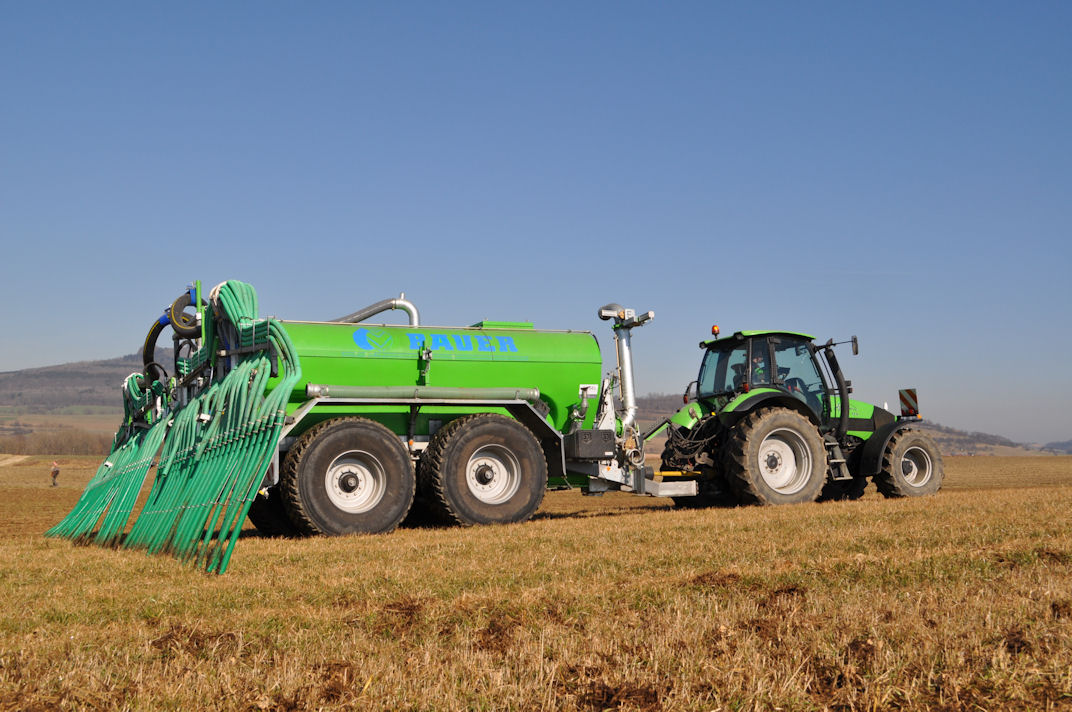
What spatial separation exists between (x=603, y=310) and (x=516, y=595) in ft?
24.4

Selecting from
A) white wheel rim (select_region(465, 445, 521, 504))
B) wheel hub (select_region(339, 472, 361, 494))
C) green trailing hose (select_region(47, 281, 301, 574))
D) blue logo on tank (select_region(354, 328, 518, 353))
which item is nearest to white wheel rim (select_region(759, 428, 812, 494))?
white wheel rim (select_region(465, 445, 521, 504))

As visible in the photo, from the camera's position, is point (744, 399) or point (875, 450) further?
point (875, 450)

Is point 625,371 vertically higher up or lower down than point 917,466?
higher up

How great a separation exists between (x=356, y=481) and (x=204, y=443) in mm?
1643

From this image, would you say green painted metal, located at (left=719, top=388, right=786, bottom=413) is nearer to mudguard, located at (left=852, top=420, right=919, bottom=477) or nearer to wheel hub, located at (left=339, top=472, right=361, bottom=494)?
mudguard, located at (left=852, top=420, right=919, bottom=477)


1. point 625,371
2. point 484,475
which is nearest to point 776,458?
point 625,371

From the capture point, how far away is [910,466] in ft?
45.8

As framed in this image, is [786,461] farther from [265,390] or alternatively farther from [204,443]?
[204,443]

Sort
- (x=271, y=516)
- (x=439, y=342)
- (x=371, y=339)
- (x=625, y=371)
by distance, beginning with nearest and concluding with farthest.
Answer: (x=371, y=339) → (x=439, y=342) → (x=271, y=516) → (x=625, y=371)

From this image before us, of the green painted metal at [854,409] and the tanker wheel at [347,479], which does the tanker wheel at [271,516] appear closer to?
the tanker wheel at [347,479]

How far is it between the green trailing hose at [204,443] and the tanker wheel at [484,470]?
6.55 ft

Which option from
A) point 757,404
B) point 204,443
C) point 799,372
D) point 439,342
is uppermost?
point 439,342

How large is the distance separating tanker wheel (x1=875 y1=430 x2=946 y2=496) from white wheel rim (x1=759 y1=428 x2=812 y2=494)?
4.47ft

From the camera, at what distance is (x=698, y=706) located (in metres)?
3.57
